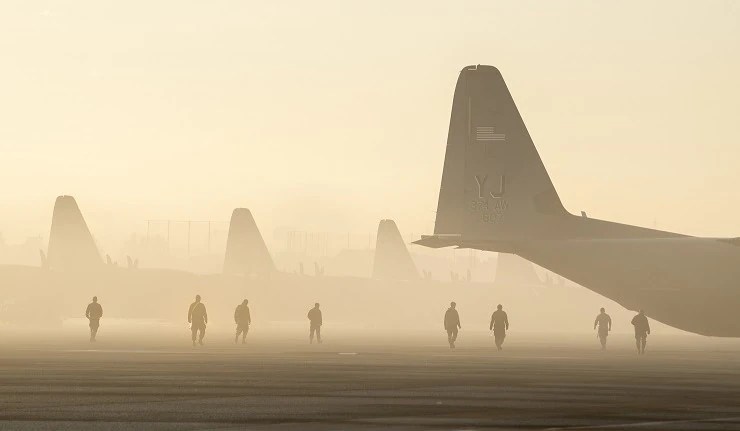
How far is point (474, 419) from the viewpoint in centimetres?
1741

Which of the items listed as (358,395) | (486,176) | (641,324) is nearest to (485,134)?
(486,176)

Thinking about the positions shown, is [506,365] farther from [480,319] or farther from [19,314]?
[480,319]

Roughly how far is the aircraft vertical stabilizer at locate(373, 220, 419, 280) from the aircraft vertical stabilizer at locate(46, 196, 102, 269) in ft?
174

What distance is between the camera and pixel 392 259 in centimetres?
17988

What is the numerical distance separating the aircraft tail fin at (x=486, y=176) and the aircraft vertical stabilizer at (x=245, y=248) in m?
96.1

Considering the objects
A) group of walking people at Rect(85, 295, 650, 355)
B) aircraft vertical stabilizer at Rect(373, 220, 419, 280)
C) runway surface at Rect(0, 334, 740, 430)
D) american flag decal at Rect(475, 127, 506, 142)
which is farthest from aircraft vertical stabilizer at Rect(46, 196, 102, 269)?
runway surface at Rect(0, 334, 740, 430)

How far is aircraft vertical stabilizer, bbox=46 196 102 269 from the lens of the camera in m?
124

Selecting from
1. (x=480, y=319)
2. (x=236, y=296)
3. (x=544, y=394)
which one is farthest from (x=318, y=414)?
(x=480, y=319)

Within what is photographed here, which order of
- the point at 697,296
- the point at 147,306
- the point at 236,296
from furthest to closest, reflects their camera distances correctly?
the point at 147,306, the point at 236,296, the point at 697,296

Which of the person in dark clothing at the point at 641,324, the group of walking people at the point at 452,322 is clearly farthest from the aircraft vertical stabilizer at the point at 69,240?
the person in dark clothing at the point at 641,324

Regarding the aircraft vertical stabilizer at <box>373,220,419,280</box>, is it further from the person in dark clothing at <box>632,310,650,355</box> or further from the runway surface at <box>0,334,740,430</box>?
the runway surface at <box>0,334,740,430</box>

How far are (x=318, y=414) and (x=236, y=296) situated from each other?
431ft

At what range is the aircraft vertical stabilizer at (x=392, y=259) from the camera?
176 meters

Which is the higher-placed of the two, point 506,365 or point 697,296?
point 697,296
